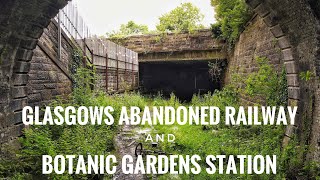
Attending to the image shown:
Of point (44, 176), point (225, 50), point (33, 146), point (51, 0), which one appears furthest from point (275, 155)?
point (225, 50)

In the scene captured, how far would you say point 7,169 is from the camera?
15.4ft

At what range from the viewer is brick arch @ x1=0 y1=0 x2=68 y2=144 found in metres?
4.71

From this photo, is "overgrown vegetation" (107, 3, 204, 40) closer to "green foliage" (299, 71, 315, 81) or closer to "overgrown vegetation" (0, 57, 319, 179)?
"overgrown vegetation" (0, 57, 319, 179)

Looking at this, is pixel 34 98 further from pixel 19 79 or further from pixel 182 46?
pixel 182 46

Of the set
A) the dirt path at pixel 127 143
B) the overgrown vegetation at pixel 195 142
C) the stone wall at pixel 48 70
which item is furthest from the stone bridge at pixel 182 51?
the stone wall at pixel 48 70

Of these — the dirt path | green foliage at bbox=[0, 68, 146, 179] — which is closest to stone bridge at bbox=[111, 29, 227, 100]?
the dirt path

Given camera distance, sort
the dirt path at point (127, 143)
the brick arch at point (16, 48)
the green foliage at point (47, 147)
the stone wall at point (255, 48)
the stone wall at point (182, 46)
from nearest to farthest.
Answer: the brick arch at point (16, 48)
the green foliage at point (47, 147)
the dirt path at point (127, 143)
the stone wall at point (255, 48)
the stone wall at point (182, 46)

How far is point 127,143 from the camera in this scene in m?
7.64

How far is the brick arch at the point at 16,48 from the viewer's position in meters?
4.71

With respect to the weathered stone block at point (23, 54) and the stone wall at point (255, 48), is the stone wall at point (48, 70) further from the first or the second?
the stone wall at point (255, 48)

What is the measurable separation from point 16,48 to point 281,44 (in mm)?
4866

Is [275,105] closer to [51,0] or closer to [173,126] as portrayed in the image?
[173,126]

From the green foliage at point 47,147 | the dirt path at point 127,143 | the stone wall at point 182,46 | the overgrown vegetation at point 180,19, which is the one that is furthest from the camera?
the overgrown vegetation at point 180,19

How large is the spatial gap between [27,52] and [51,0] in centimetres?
114
